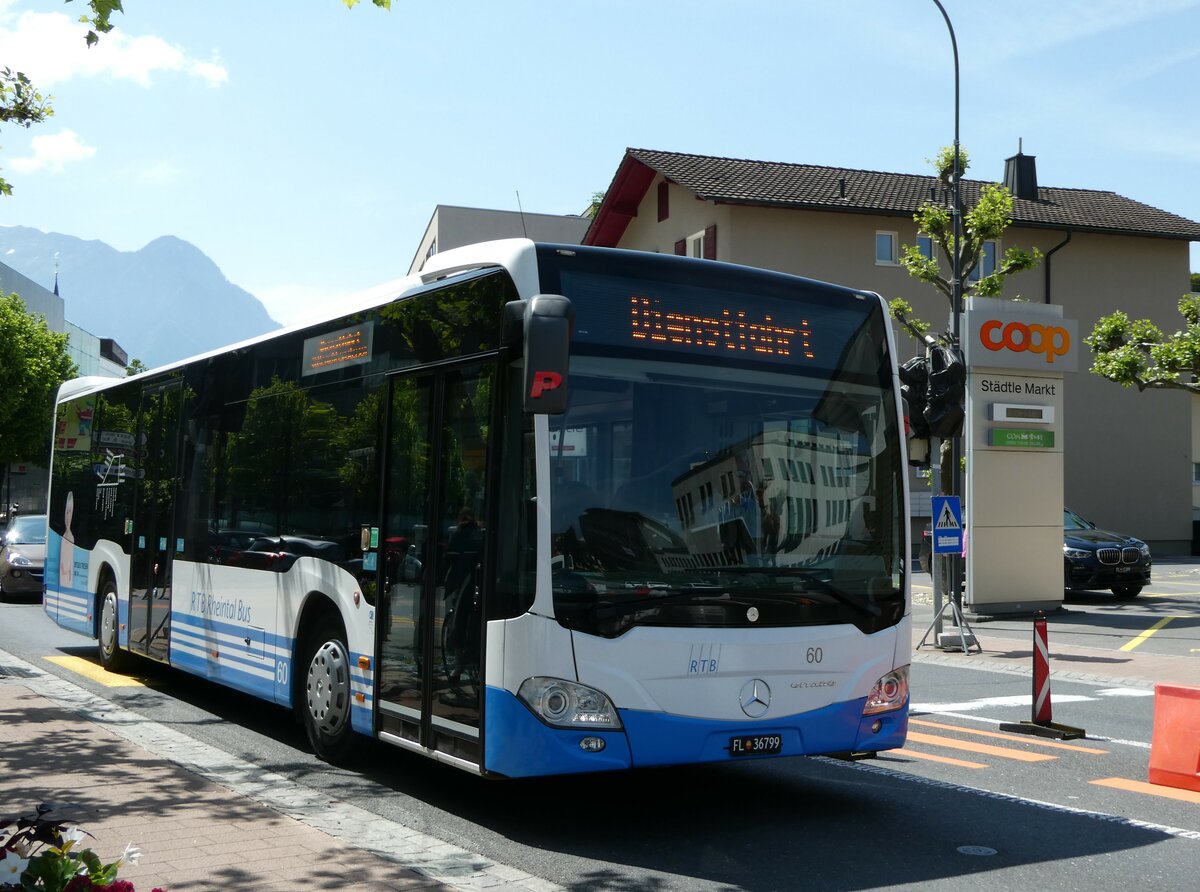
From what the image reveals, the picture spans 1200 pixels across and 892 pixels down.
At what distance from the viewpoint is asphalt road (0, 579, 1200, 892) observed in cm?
629

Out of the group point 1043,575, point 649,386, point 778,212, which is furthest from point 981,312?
point 778,212

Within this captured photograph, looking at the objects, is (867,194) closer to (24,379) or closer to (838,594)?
(838,594)

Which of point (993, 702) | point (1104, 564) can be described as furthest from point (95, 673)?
point (1104, 564)

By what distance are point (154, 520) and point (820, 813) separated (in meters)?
7.51

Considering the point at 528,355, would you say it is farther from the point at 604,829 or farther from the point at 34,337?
the point at 34,337

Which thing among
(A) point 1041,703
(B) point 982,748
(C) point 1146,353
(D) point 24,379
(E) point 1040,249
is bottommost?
(B) point 982,748

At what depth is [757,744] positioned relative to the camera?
691 centimetres

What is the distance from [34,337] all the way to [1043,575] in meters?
60.0

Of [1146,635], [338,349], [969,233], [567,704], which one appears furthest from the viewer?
[969,233]

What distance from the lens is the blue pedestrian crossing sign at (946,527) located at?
55.9 ft

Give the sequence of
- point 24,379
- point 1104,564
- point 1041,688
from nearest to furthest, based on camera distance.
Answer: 1. point 1041,688
2. point 1104,564
3. point 24,379

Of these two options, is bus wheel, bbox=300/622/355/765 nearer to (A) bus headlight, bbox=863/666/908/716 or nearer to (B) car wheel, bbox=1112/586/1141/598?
A: (A) bus headlight, bbox=863/666/908/716

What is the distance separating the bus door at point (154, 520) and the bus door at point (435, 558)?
4.88 metres

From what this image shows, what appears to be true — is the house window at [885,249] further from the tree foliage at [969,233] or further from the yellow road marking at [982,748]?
the yellow road marking at [982,748]
